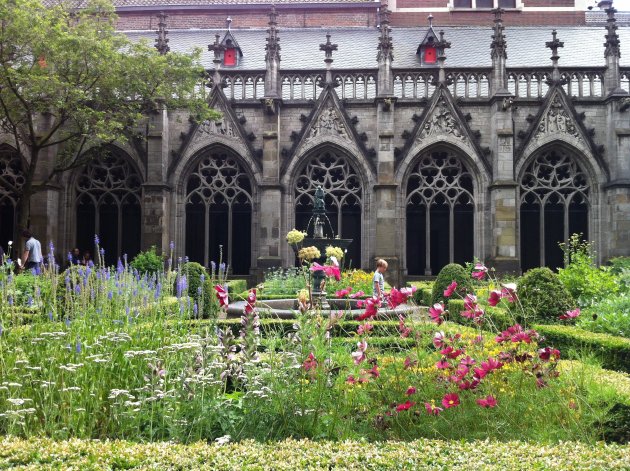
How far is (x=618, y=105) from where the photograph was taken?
18.4 metres

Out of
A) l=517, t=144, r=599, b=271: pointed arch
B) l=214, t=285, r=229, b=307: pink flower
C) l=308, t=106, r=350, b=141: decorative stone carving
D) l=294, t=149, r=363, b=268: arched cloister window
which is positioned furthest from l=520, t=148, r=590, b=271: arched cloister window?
l=214, t=285, r=229, b=307: pink flower

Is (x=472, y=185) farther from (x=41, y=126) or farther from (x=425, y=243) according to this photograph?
(x=41, y=126)

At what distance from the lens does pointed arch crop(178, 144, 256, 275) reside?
62.6ft

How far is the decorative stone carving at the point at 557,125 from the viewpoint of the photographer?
61.6 ft

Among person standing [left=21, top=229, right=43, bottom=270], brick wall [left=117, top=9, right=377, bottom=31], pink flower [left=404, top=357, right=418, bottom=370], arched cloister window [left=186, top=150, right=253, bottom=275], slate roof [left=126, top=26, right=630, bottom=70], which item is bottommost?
pink flower [left=404, top=357, right=418, bottom=370]

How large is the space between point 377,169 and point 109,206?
8.63 meters

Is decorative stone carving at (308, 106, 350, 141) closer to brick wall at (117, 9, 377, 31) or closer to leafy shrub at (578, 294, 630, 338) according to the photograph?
brick wall at (117, 9, 377, 31)

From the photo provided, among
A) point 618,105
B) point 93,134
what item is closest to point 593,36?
point 618,105

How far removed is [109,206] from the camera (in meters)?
19.5

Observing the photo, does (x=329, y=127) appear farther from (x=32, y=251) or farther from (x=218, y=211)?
(x=32, y=251)

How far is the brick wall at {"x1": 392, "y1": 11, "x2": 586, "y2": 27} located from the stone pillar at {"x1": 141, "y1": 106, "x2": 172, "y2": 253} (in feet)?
43.9

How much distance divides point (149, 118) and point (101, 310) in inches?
572

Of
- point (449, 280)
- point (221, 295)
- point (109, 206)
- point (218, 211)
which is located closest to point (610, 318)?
point (449, 280)

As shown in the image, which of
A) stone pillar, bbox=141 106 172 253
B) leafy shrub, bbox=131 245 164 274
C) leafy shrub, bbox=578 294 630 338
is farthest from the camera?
stone pillar, bbox=141 106 172 253
